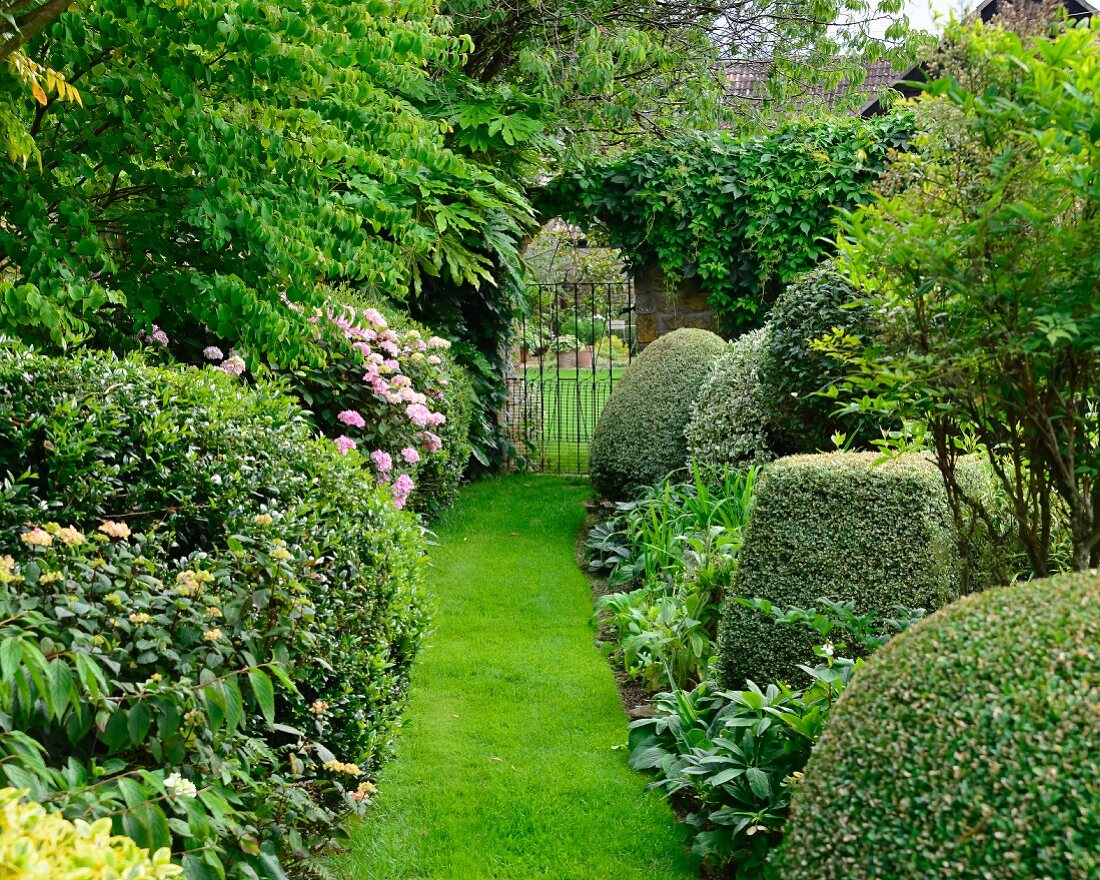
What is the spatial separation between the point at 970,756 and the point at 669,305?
9112 millimetres

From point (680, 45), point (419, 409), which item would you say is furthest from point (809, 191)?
point (419, 409)

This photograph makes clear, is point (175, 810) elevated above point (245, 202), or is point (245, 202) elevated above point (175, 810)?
point (245, 202)

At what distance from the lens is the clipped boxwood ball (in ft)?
5.87

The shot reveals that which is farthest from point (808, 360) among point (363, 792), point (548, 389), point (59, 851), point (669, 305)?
point (548, 389)

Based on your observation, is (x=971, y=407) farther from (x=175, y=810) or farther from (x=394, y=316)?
(x=394, y=316)

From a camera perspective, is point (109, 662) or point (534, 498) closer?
point (109, 662)

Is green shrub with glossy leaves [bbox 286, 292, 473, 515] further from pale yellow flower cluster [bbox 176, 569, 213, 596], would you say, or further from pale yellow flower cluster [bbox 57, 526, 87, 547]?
pale yellow flower cluster [bbox 57, 526, 87, 547]

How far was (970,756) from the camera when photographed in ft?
6.24

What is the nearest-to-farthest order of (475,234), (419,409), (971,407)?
(971,407) < (419,409) < (475,234)

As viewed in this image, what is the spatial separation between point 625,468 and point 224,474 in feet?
17.6

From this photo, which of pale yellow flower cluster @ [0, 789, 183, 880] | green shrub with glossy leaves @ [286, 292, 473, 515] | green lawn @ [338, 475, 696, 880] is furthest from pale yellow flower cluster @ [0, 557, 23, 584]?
green shrub with glossy leaves @ [286, 292, 473, 515]

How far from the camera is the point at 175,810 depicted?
2.21m

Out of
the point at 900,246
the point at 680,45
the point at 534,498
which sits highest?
the point at 680,45

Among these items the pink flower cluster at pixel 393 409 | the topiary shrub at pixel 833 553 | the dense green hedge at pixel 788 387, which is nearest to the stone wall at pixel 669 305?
the dense green hedge at pixel 788 387
